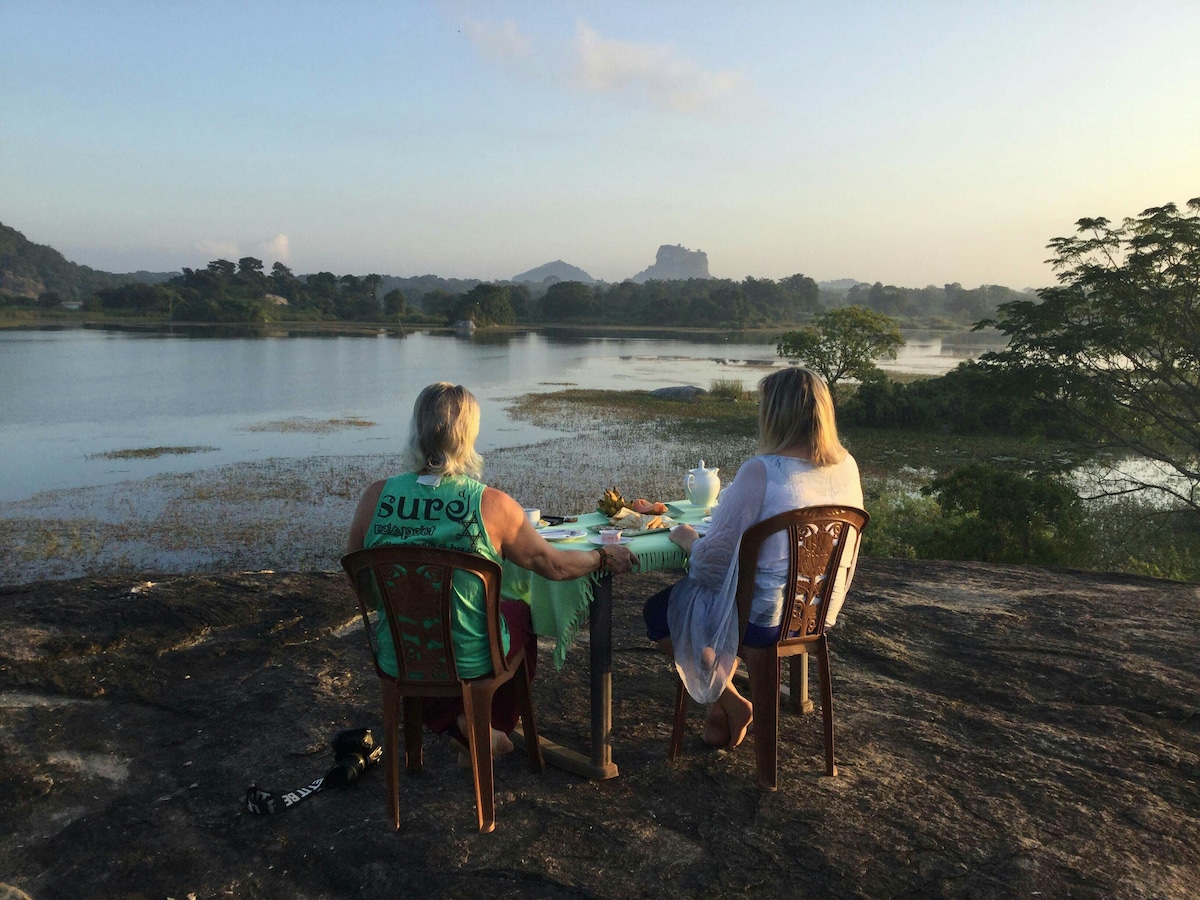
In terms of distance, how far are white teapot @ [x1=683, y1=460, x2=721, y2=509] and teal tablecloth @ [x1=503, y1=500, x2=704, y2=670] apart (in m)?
0.37

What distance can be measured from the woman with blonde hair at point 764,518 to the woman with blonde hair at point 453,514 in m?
0.51

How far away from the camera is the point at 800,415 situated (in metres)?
2.52

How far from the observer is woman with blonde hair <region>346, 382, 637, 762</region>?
2330 millimetres

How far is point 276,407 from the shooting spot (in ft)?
70.4

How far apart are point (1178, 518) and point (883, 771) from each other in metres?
9.71

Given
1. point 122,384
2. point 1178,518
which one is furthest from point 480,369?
point 1178,518

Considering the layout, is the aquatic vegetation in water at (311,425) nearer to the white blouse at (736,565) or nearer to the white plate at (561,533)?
the white plate at (561,533)

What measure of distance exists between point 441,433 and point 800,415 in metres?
1.09

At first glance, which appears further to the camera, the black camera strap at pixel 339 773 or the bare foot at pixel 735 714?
the bare foot at pixel 735 714

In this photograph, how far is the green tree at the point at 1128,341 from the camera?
30.0 ft

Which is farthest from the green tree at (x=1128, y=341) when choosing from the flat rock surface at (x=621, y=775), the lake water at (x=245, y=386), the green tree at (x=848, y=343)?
the green tree at (x=848, y=343)

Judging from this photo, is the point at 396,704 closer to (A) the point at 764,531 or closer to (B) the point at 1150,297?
(A) the point at 764,531

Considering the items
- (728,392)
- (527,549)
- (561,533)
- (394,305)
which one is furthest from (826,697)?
(394,305)

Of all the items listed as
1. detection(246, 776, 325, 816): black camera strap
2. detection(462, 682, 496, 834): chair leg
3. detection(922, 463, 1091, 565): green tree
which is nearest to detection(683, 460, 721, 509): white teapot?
detection(462, 682, 496, 834): chair leg
